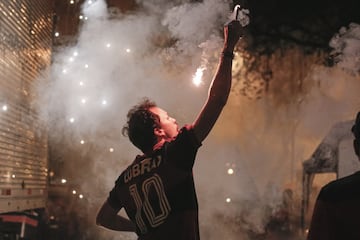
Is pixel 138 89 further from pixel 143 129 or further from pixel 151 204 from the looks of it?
pixel 151 204

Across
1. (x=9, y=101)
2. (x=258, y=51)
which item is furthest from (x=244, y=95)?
(x=9, y=101)

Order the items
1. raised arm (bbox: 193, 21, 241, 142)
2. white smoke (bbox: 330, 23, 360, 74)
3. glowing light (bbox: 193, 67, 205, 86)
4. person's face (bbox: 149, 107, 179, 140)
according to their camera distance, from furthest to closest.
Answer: glowing light (bbox: 193, 67, 205, 86)
white smoke (bbox: 330, 23, 360, 74)
person's face (bbox: 149, 107, 179, 140)
raised arm (bbox: 193, 21, 241, 142)

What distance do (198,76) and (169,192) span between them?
309 cm

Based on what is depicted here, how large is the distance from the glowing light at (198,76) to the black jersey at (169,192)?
281 centimetres

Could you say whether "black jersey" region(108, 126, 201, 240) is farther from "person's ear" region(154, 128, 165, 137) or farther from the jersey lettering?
"person's ear" region(154, 128, 165, 137)

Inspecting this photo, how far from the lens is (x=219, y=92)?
2.59 meters

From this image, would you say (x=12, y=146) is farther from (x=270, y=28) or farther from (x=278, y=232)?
(x=270, y=28)

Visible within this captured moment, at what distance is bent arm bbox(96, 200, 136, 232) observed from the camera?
3.11 meters

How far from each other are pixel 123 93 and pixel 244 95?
2926 millimetres

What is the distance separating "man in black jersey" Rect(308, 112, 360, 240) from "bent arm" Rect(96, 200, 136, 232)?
134cm

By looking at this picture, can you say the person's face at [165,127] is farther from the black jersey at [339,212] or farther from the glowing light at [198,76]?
the glowing light at [198,76]

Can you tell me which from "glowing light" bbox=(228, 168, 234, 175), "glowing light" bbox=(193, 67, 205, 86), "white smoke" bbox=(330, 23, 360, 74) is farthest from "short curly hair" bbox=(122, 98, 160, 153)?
"glowing light" bbox=(228, 168, 234, 175)

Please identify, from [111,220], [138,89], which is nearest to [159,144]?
[111,220]

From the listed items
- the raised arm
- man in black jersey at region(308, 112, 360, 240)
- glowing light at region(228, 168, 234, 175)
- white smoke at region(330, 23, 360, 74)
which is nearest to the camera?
man in black jersey at region(308, 112, 360, 240)
